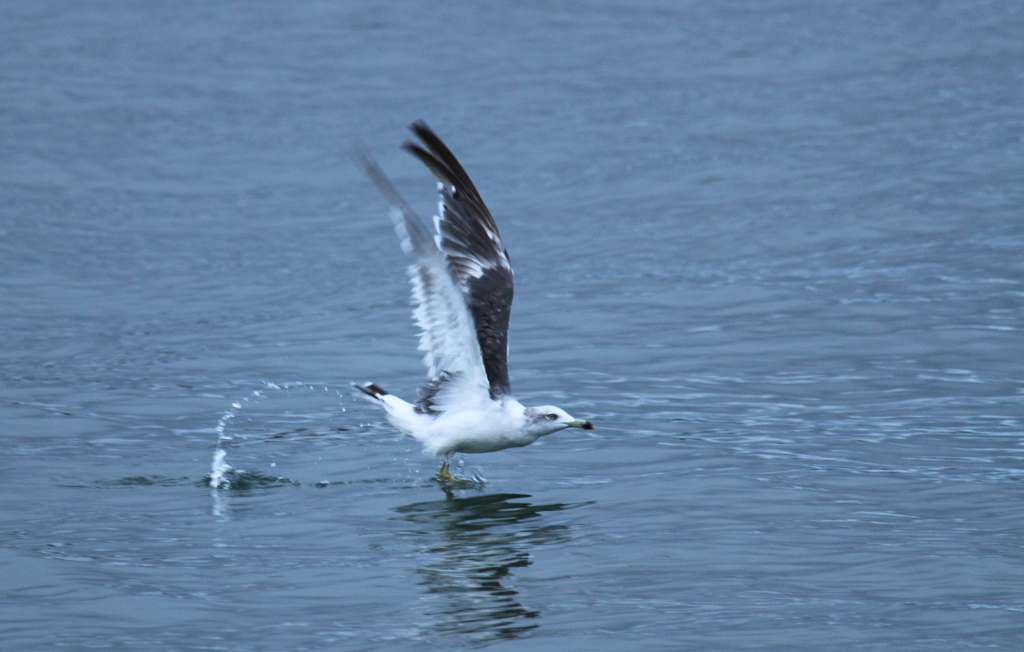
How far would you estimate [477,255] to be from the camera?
1155cm

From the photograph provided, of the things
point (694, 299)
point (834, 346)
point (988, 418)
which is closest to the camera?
point (988, 418)

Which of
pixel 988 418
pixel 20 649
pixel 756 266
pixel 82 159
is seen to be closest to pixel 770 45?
pixel 756 266

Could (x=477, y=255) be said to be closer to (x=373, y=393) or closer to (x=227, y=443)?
(x=373, y=393)

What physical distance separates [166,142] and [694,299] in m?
12.4

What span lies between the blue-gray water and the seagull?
55 centimetres

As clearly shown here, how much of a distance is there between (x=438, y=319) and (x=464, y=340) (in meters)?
0.28

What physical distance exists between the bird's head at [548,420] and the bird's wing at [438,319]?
0.40m

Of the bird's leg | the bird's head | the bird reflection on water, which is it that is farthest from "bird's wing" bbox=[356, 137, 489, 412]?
the bird reflection on water

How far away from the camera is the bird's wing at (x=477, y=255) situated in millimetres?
11117

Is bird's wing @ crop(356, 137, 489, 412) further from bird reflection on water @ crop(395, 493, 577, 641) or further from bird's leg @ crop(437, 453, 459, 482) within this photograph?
bird reflection on water @ crop(395, 493, 577, 641)

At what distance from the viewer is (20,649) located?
8.42 metres

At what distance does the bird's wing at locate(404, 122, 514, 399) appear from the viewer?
11117 millimetres

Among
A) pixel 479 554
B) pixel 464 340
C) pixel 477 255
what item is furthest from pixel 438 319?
pixel 479 554

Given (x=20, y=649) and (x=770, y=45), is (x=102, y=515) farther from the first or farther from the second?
(x=770, y=45)
